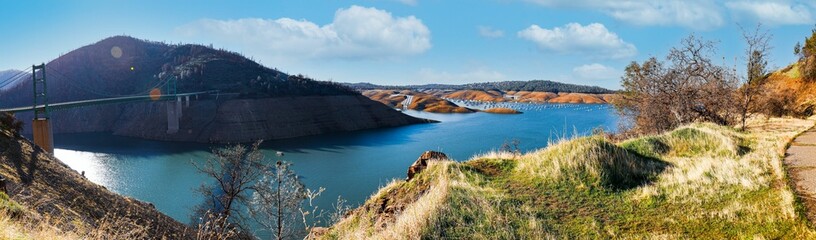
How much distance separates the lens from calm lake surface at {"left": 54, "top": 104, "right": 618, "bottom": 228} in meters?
32.9

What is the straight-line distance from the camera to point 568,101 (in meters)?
154

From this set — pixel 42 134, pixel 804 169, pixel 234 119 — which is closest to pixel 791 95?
pixel 804 169

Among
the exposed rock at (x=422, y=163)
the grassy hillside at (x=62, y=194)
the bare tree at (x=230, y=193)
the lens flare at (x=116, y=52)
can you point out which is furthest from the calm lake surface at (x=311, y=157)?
the lens flare at (x=116, y=52)

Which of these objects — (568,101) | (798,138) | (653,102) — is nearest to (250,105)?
(653,102)

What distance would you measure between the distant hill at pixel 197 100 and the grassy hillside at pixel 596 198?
63798mm

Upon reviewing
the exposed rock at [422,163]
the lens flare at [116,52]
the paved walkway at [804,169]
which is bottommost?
the exposed rock at [422,163]

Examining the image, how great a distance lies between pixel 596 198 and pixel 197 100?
8448 centimetres

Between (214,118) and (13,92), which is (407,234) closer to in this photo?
(214,118)

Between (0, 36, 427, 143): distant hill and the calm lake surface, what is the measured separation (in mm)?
5045

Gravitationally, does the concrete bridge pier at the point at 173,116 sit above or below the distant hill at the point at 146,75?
below

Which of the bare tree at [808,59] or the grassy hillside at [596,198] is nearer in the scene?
the grassy hillside at [596,198]

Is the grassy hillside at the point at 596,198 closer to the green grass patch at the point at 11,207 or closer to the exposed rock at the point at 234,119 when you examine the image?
the green grass patch at the point at 11,207

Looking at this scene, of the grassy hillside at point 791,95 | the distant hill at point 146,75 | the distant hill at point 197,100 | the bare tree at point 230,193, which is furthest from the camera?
the distant hill at point 146,75

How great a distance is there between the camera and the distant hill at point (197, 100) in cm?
7238
